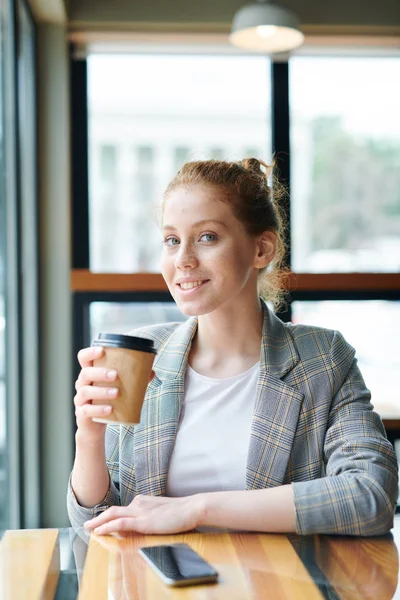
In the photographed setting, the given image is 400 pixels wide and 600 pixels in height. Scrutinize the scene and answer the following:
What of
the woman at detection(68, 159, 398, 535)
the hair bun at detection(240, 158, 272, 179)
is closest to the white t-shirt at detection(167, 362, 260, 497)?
the woman at detection(68, 159, 398, 535)

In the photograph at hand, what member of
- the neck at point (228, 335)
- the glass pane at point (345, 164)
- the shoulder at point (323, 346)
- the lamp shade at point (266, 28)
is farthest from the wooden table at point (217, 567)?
the glass pane at point (345, 164)

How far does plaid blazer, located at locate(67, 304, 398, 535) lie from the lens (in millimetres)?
1298

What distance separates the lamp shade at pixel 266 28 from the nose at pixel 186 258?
1754 millimetres

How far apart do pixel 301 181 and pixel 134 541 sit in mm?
2789

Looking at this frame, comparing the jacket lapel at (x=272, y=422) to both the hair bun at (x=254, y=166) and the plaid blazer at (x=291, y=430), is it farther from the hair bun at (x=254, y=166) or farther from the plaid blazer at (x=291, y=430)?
the hair bun at (x=254, y=166)

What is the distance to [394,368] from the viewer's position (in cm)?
367

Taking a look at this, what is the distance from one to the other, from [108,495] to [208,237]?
0.53m

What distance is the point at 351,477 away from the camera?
1229 millimetres

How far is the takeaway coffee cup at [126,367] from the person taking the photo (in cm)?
105

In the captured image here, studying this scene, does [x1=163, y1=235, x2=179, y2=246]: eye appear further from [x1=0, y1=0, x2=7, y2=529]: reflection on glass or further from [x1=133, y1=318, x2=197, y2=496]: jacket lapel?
[x1=0, y1=0, x2=7, y2=529]: reflection on glass

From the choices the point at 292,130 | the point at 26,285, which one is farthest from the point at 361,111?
the point at 26,285

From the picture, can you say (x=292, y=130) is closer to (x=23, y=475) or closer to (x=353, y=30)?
(x=353, y=30)

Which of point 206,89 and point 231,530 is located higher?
point 206,89

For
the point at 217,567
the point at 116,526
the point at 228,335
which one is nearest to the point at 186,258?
the point at 228,335
